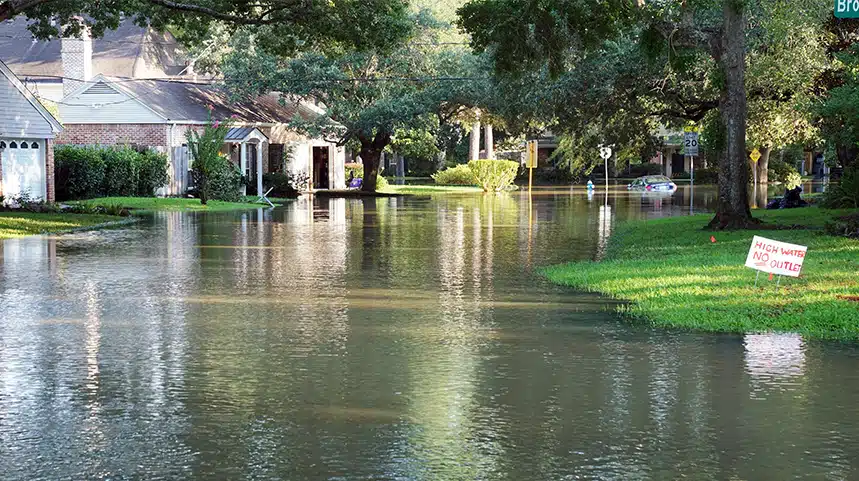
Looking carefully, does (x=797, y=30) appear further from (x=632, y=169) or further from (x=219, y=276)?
(x=632, y=169)

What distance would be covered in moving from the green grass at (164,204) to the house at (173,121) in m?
4.03

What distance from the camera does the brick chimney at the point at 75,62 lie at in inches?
2058

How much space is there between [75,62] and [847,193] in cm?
3297

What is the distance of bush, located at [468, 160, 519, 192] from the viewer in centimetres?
6694

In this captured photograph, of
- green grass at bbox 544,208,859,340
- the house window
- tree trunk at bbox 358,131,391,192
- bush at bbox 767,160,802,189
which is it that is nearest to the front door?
tree trunk at bbox 358,131,391,192

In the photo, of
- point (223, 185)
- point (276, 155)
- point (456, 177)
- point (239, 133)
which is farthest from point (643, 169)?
point (223, 185)

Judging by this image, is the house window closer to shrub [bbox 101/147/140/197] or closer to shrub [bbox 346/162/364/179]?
shrub [bbox 101/147/140/197]

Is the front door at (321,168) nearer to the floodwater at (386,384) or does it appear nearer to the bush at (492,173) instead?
the bush at (492,173)

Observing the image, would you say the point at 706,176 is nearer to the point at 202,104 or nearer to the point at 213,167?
the point at 202,104

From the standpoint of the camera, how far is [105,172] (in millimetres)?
44062

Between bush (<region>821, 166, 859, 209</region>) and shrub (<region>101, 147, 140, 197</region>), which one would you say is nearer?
bush (<region>821, 166, 859, 209</region>)

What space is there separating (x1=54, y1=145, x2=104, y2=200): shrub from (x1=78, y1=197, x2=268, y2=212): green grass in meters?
0.89

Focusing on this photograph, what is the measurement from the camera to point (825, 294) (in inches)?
589

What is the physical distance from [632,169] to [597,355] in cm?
9263
